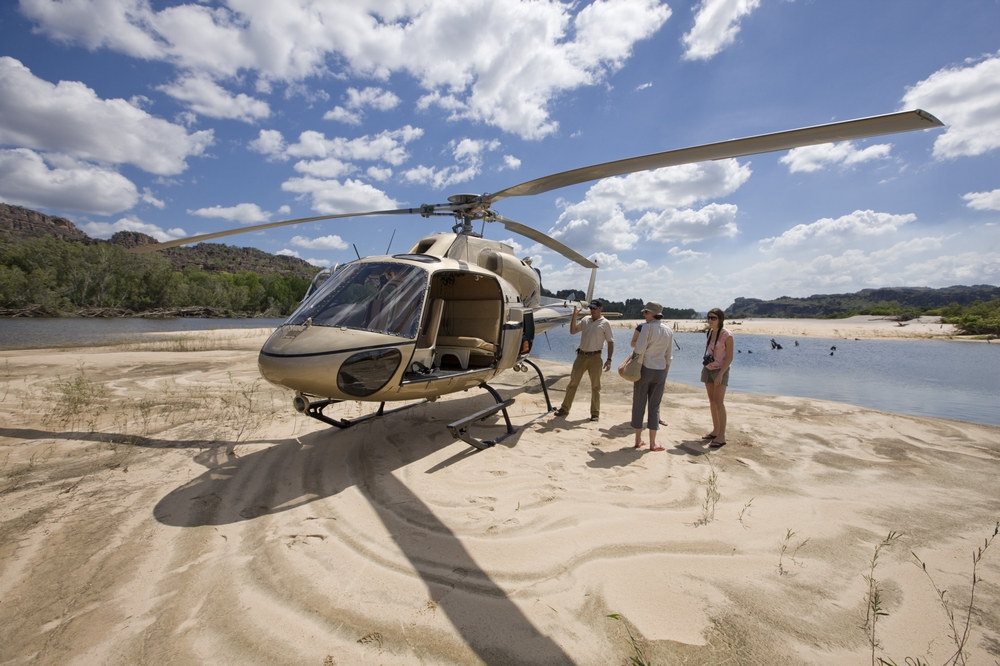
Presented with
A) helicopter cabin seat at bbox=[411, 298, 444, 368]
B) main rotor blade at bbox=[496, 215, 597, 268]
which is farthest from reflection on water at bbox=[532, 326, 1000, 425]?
helicopter cabin seat at bbox=[411, 298, 444, 368]

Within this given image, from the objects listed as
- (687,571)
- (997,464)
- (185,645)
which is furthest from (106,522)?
(997,464)

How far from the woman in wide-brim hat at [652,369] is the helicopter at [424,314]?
5.90 feet

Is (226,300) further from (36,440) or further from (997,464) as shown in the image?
(997,464)

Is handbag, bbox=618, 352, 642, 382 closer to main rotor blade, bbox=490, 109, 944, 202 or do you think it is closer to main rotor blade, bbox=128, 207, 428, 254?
main rotor blade, bbox=490, 109, 944, 202

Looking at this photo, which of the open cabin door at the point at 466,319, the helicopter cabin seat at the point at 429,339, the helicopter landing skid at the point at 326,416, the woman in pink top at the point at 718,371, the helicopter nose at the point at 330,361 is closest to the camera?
the helicopter nose at the point at 330,361

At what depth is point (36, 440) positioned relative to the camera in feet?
15.4

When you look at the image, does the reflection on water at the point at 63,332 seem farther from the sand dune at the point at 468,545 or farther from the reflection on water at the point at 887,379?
the reflection on water at the point at 887,379

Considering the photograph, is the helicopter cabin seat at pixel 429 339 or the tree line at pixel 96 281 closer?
the helicopter cabin seat at pixel 429 339

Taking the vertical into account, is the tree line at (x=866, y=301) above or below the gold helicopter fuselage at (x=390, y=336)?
above

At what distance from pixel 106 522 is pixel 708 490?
5.07m

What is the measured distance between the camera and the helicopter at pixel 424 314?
12.4 feet

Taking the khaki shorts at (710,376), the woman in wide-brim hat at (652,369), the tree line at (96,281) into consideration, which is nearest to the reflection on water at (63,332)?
the woman in wide-brim hat at (652,369)

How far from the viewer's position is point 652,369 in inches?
204

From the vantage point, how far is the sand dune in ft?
6.79
